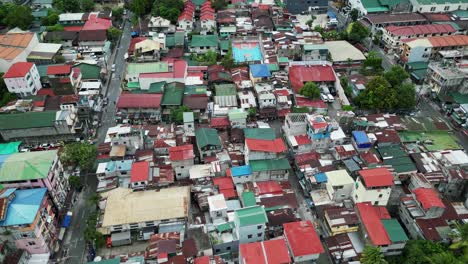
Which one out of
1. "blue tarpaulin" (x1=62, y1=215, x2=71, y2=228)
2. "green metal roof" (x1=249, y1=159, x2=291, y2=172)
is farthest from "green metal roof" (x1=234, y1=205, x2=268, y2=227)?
"blue tarpaulin" (x1=62, y1=215, x2=71, y2=228)

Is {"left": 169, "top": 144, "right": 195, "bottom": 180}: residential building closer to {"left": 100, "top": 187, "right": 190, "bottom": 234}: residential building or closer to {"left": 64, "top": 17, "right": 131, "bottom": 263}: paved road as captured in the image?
{"left": 100, "top": 187, "right": 190, "bottom": 234}: residential building

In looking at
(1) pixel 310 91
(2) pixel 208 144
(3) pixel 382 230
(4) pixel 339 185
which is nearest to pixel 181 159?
(2) pixel 208 144

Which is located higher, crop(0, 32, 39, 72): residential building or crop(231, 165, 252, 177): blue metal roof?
crop(0, 32, 39, 72): residential building

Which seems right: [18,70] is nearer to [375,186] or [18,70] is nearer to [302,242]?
[302,242]

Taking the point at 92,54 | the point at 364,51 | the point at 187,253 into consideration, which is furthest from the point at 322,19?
the point at 187,253

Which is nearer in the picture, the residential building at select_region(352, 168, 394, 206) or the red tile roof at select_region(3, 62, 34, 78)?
the residential building at select_region(352, 168, 394, 206)

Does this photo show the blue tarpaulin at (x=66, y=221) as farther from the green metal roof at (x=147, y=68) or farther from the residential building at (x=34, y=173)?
the green metal roof at (x=147, y=68)

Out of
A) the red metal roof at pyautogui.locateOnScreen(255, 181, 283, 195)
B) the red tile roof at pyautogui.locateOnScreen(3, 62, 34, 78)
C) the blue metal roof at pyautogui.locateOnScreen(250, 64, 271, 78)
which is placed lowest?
the red metal roof at pyautogui.locateOnScreen(255, 181, 283, 195)

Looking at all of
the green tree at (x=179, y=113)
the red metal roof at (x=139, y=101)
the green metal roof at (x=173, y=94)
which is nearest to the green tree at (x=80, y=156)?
the red metal roof at (x=139, y=101)
